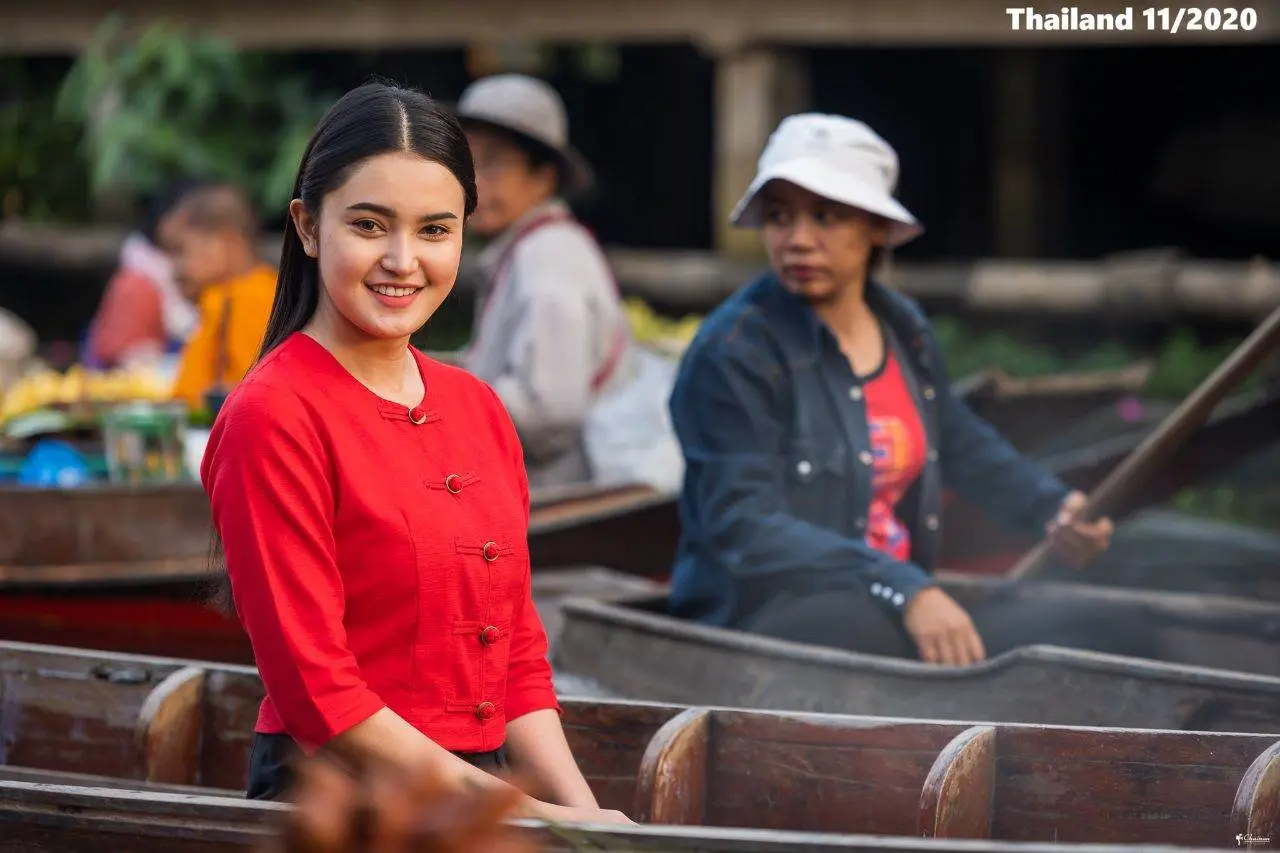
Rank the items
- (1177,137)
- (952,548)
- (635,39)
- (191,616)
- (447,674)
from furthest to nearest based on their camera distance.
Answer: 1. (1177,137)
2. (635,39)
3. (952,548)
4. (191,616)
5. (447,674)

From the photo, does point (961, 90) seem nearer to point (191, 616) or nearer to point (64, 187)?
Answer: point (64, 187)

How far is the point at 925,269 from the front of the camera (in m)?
9.05

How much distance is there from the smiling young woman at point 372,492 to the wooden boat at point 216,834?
85 millimetres

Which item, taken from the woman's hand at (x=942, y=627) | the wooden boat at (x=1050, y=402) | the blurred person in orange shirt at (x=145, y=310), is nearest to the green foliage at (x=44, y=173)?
the blurred person in orange shirt at (x=145, y=310)

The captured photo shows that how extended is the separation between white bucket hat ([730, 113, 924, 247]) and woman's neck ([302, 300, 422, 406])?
151 cm

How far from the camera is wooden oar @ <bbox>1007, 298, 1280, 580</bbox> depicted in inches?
152

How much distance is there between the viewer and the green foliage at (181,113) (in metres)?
10.1

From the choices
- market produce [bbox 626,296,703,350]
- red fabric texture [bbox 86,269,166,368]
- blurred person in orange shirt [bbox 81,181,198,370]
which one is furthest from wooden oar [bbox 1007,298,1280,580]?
red fabric texture [bbox 86,269,166,368]

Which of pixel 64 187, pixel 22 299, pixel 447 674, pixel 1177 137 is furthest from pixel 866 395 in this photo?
pixel 22 299

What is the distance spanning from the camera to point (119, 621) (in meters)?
5.69

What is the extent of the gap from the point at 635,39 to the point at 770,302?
533 centimetres

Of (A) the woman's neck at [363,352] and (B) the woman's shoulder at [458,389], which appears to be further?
(B) the woman's shoulder at [458,389]

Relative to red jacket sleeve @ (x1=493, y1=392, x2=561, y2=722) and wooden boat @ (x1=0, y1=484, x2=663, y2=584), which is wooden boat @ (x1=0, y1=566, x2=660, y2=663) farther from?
red jacket sleeve @ (x1=493, y1=392, x2=561, y2=722)

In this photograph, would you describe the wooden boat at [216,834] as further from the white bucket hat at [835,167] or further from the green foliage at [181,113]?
the green foliage at [181,113]
